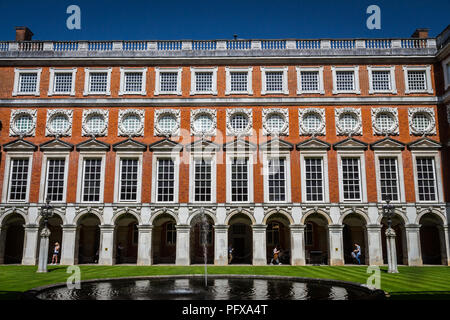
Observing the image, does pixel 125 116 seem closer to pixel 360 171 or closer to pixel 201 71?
pixel 201 71

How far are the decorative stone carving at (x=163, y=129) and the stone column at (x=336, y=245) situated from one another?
14.4 metres

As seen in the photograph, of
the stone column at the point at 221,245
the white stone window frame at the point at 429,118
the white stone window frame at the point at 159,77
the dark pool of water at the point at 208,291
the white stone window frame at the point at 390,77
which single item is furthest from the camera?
the white stone window frame at the point at 159,77

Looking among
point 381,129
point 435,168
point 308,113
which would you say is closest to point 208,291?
point 308,113

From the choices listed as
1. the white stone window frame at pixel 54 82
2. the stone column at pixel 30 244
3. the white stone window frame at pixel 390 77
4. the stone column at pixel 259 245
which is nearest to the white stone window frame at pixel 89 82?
the white stone window frame at pixel 54 82

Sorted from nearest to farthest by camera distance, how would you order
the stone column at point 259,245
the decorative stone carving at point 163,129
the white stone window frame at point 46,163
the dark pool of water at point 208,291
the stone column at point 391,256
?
the dark pool of water at point 208,291
the stone column at point 391,256
the stone column at point 259,245
the white stone window frame at point 46,163
the decorative stone carving at point 163,129

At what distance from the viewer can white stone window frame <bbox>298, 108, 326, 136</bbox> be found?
3322cm

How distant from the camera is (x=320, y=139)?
109 ft

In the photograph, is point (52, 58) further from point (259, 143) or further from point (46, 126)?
point (259, 143)

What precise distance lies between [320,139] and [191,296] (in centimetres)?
2076

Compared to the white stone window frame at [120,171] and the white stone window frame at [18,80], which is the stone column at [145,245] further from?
the white stone window frame at [18,80]

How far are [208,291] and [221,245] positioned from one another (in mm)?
14785

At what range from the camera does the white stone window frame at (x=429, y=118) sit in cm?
3306

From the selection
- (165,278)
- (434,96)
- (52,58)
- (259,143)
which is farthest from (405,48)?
(52,58)

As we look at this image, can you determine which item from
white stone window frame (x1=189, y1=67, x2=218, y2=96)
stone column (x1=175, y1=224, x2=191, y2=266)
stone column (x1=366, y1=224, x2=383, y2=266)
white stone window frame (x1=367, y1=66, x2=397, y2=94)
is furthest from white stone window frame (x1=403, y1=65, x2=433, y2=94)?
stone column (x1=175, y1=224, x2=191, y2=266)
